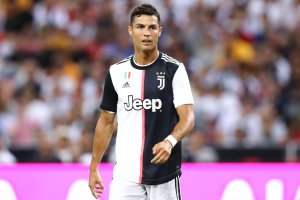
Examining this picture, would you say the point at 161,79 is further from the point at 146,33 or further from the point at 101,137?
the point at 101,137

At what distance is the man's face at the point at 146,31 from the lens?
6.99 m

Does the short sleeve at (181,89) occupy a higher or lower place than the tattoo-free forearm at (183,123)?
higher

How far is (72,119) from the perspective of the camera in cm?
1402

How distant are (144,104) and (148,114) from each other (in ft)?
0.27

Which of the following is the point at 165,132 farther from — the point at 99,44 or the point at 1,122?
the point at 99,44

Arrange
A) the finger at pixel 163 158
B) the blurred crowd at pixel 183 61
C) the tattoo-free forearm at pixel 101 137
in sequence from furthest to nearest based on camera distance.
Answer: the blurred crowd at pixel 183 61 → the tattoo-free forearm at pixel 101 137 → the finger at pixel 163 158

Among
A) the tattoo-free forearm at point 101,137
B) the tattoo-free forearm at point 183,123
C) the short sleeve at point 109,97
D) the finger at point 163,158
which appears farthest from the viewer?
the tattoo-free forearm at point 101,137

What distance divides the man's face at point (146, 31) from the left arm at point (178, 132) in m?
0.52

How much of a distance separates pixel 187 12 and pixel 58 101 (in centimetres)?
350

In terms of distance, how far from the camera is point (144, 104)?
7.02 metres

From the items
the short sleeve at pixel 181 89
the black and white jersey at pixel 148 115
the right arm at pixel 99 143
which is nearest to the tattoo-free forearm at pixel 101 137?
the right arm at pixel 99 143

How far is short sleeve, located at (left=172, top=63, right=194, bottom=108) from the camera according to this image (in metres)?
6.95

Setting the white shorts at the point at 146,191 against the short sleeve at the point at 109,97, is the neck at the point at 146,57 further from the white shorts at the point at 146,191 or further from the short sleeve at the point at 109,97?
the white shorts at the point at 146,191

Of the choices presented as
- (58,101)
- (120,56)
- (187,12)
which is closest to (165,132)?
(58,101)
